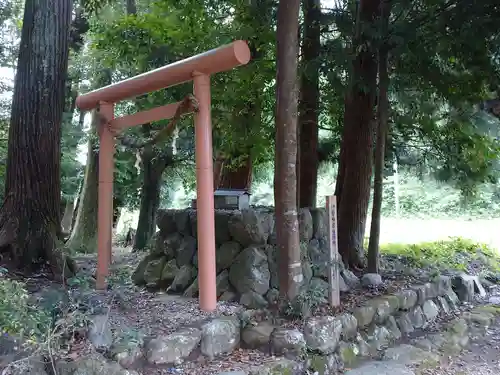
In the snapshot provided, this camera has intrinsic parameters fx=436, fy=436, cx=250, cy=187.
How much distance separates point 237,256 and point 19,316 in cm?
216

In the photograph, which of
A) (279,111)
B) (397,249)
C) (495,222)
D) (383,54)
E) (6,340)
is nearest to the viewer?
(6,340)

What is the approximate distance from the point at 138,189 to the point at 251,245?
758 centimetres

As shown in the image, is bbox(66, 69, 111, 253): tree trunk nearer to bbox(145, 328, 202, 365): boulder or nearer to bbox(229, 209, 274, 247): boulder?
bbox(229, 209, 274, 247): boulder

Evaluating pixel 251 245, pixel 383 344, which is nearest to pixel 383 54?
pixel 251 245

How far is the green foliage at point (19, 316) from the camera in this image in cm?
241

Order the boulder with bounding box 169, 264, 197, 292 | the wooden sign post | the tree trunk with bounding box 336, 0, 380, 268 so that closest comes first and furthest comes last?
the wooden sign post
the boulder with bounding box 169, 264, 197, 292
the tree trunk with bounding box 336, 0, 380, 268

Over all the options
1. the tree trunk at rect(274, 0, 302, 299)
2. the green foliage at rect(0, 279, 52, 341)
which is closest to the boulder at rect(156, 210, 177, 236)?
the tree trunk at rect(274, 0, 302, 299)

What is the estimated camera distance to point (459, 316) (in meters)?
5.28

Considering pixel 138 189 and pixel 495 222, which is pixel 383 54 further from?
pixel 495 222

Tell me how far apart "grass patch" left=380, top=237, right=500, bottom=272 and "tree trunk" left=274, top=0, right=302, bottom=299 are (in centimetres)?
330

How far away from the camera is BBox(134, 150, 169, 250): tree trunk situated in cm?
795

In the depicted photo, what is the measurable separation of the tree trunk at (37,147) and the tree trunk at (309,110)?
2762mm

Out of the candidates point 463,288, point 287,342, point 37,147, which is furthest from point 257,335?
point 463,288

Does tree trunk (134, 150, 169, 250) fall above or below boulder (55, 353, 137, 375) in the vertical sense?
above
